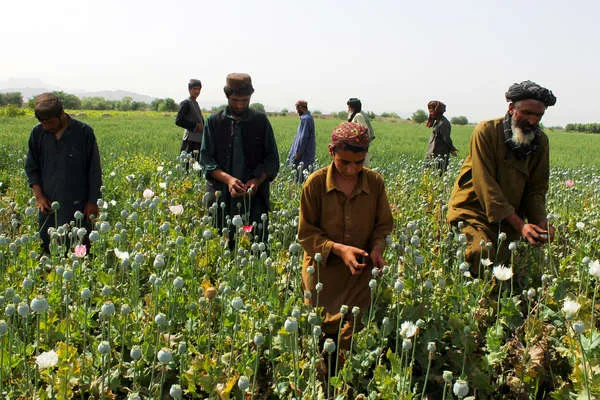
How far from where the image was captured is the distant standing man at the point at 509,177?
356 centimetres

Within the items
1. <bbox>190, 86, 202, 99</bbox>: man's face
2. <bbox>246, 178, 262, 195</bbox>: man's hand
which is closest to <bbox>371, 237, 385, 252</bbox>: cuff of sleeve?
<bbox>246, 178, 262, 195</bbox>: man's hand

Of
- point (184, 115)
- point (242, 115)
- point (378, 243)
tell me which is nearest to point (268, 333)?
point (378, 243)

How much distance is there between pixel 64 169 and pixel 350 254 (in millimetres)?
2551

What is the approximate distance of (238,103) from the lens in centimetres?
419

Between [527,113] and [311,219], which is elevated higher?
[527,113]

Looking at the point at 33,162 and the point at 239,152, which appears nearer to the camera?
the point at 33,162

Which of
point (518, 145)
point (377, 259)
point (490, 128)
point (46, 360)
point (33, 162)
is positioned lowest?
point (46, 360)

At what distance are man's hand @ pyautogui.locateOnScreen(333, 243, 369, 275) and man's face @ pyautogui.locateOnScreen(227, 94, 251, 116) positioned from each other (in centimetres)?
175

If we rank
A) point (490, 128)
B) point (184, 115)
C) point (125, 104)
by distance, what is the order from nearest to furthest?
1. point (490, 128)
2. point (184, 115)
3. point (125, 104)

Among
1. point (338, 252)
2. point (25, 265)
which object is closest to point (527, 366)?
point (338, 252)

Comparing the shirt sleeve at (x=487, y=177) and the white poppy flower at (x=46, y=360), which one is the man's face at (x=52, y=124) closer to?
the white poppy flower at (x=46, y=360)

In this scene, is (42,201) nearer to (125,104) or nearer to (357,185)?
(357,185)

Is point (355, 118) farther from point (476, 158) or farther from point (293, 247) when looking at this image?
→ point (293, 247)

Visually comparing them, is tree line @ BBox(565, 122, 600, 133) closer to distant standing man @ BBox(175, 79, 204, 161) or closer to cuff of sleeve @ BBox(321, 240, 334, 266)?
distant standing man @ BBox(175, 79, 204, 161)
